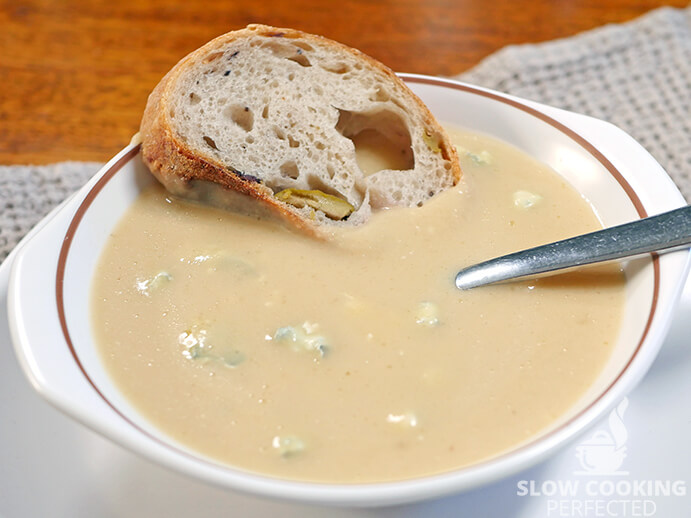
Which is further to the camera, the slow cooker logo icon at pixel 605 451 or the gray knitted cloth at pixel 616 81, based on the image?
the gray knitted cloth at pixel 616 81

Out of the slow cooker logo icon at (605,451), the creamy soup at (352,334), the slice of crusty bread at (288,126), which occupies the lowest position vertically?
the slow cooker logo icon at (605,451)

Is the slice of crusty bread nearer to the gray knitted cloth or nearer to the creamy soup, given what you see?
the creamy soup

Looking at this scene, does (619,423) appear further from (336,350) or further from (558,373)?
(336,350)

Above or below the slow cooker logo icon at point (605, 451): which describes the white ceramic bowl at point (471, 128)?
above

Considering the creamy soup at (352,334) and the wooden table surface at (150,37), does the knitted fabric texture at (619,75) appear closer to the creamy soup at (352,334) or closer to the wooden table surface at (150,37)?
the wooden table surface at (150,37)

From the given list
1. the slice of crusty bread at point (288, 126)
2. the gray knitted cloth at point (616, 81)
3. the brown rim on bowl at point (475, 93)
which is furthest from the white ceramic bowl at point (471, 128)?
the gray knitted cloth at point (616, 81)

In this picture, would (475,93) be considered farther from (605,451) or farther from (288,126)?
(605,451)

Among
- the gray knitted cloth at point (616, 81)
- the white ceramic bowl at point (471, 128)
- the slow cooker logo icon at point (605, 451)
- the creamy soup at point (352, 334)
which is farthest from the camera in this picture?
the gray knitted cloth at point (616, 81)

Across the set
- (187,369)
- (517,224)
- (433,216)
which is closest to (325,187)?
(433,216)
